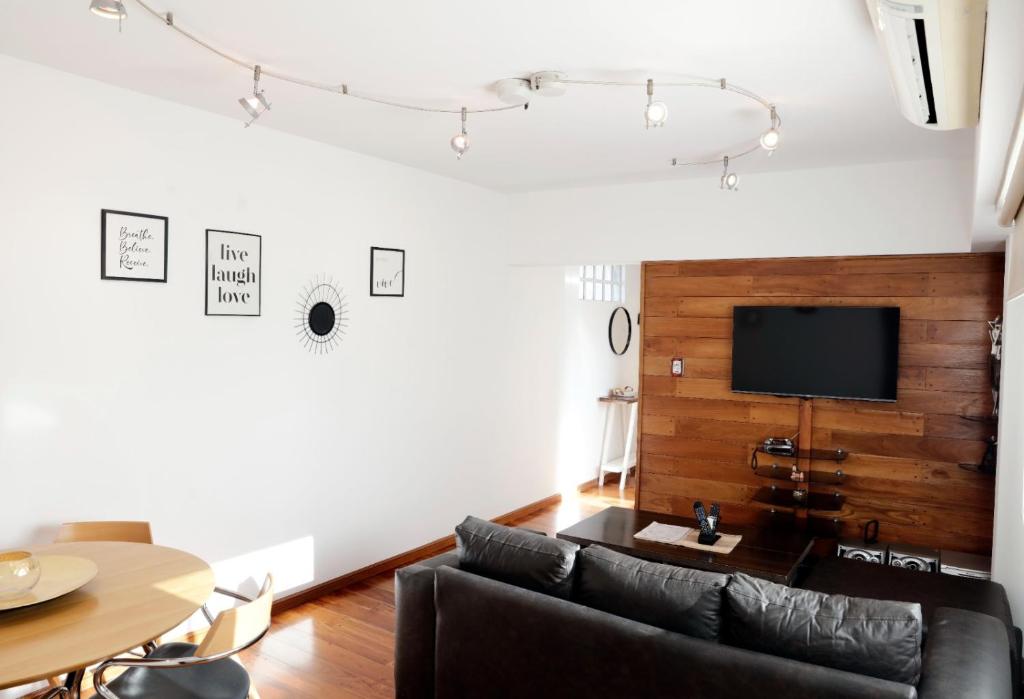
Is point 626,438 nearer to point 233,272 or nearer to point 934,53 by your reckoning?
point 233,272

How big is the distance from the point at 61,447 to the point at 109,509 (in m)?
0.36

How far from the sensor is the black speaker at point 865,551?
168 inches

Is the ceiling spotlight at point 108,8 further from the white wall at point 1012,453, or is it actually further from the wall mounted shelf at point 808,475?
the wall mounted shelf at point 808,475

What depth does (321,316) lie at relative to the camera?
167 inches

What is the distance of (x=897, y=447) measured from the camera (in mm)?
4520

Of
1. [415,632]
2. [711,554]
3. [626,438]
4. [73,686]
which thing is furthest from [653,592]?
[626,438]

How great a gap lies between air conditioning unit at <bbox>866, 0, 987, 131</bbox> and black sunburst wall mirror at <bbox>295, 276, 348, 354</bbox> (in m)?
3.06

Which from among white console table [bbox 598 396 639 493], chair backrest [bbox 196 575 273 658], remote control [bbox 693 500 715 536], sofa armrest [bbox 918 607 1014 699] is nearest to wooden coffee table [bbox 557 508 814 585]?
remote control [bbox 693 500 715 536]

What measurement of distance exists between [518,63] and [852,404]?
10.3 feet

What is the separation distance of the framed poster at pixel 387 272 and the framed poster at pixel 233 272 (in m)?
0.83

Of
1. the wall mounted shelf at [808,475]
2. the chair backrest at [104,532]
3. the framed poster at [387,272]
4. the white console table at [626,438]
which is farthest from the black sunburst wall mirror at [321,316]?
the white console table at [626,438]

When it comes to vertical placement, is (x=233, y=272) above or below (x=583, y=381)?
above

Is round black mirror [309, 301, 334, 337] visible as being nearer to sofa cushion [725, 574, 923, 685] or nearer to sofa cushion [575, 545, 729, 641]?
sofa cushion [575, 545, 729, 641]

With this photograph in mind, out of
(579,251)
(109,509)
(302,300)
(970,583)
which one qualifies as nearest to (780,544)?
(970,583)
